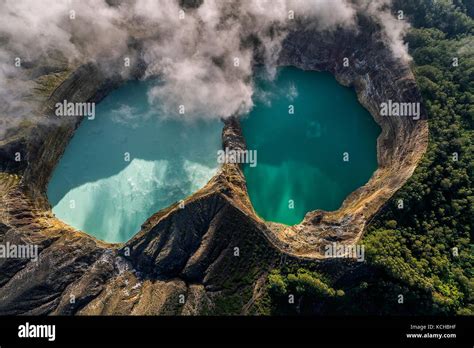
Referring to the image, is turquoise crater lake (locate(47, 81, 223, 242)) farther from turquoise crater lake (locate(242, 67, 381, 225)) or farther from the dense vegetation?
the dense vegetation

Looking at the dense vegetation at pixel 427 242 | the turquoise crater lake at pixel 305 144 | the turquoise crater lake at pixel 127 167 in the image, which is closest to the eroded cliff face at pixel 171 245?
the dense vegetation at pixel 427 242

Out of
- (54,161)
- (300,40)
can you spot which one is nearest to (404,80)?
(300,40)

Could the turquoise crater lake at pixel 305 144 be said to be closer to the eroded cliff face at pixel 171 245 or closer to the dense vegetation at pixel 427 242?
the eroded cliff face at pixel 171 245

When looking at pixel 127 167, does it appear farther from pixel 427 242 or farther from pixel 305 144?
pixel 427 242

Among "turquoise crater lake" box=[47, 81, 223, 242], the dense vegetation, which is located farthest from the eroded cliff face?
"turquoise crater lake" box=[47, 81, 223, 242]

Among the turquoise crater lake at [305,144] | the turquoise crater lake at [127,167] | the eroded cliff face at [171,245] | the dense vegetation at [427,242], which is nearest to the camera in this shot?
the dense vegetation at [427,242]

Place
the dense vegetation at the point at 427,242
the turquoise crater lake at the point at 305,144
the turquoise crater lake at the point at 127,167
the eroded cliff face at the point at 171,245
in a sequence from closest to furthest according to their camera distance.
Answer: the dense vegetation at the point at 427,242
the eroded cliff face at the point at 171,245
the turquoise crater lake at the point at 127,167
the turquoise crater lake at the point at 305,144

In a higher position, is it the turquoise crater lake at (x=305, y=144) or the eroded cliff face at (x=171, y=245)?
the turquoise crater lake at (x=305, y=144)

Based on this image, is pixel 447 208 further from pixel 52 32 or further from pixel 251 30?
pixel 52 32
